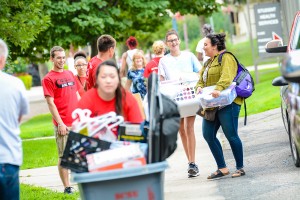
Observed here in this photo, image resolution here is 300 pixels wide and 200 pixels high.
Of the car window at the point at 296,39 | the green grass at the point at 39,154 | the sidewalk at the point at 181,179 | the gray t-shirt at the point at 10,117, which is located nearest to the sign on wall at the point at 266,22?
the green grass at the point at 39,154

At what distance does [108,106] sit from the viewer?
7.24m

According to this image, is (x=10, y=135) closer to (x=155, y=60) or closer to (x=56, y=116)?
(x=56, y=116)

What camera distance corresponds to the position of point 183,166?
13.1 m

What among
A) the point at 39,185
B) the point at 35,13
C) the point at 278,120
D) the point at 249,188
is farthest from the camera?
the point at 278,120

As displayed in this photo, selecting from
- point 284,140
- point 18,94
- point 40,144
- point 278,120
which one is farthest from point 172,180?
point 40,144

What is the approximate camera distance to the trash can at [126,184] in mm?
6488

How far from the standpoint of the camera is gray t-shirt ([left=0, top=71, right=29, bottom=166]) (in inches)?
274

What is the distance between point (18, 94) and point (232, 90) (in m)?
4.27

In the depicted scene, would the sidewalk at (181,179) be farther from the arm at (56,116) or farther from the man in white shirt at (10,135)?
the man in white shirt at (10,135)

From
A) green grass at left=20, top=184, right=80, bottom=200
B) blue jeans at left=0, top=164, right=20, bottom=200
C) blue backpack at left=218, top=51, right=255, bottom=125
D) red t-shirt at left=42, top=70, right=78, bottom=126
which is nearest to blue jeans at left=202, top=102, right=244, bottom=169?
blue backpack at left=218, top=51, right=255, bottom=125

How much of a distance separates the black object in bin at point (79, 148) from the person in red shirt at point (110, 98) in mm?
Answer: 468

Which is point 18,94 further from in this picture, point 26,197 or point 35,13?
point 35,13

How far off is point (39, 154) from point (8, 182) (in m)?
10.4

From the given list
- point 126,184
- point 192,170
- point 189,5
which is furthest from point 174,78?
point 189,5
